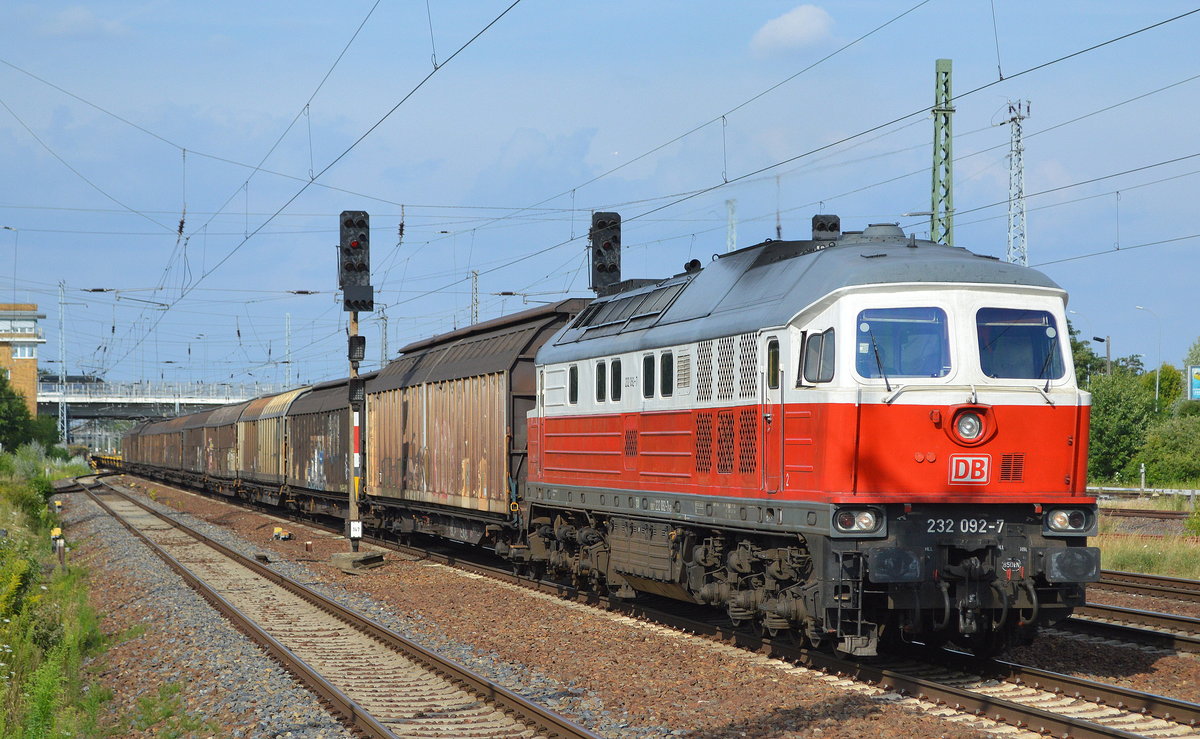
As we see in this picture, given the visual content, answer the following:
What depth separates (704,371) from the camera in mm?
13516

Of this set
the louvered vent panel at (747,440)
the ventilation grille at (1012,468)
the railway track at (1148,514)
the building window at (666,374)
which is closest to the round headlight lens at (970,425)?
the ventilation grille at (1012,468)

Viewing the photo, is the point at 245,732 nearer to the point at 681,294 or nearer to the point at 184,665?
the point at 184,665

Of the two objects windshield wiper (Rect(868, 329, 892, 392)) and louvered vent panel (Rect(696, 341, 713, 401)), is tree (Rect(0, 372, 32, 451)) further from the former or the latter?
windshield wiper (Rect(868, 329, 892, 392))

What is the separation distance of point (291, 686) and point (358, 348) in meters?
13.5

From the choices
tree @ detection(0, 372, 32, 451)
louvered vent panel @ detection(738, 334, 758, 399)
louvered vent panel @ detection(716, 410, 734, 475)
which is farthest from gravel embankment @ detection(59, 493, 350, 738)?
tree @ detection(0, 372, 32, 451)

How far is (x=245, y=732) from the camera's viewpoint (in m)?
10.2

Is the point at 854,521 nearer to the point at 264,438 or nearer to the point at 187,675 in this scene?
the point at 187,675

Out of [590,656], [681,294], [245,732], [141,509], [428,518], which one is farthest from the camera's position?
[141,509]

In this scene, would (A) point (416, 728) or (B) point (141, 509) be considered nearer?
(A) point (416, 728)

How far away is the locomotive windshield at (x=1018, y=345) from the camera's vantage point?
1127 centimetres

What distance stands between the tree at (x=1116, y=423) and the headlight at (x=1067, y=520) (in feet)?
133

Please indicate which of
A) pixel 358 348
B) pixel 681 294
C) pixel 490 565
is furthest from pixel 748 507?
pixel 358 348

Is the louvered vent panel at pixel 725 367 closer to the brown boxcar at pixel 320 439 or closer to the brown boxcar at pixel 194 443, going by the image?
the brown boxcar at pixel 320 439

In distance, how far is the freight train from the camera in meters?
11.0
